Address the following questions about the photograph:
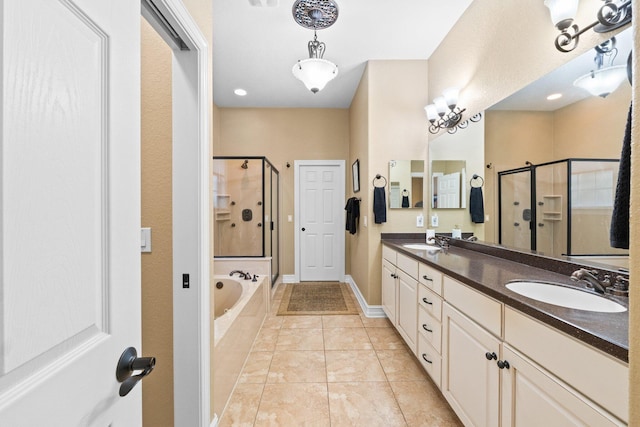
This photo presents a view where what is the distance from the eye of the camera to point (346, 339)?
2615 mm

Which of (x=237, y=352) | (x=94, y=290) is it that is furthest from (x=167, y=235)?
(x=237, y=352)

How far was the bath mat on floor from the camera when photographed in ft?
10.9

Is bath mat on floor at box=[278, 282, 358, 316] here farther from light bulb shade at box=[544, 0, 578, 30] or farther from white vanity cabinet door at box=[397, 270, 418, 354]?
light bulb shade at box=[544, 0, 578, 30]

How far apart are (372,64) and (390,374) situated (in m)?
3.07

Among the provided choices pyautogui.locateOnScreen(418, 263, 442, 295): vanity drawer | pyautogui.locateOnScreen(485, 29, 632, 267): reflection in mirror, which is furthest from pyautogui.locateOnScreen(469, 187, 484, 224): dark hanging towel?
pyautogui.locateOnScreen(418, 263, 442, 295): vanity drawer

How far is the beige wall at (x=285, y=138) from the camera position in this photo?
15.1ft

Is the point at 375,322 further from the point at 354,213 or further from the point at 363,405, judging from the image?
the point at 354,213

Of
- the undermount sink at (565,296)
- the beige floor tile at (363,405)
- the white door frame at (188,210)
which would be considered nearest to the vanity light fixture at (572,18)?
the undermount sink at (565,296)

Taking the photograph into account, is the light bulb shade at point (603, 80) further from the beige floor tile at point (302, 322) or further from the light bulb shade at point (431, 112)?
the beige floor tile at point (302, 322)

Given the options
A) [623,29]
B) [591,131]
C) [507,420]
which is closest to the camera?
[507,420]

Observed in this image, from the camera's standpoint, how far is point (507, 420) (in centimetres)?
111

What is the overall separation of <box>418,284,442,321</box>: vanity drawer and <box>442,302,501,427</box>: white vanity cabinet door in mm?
80

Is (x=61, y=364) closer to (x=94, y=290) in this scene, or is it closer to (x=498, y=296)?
(x=94, y=290)

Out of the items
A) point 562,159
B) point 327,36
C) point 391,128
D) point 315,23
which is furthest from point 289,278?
point 562,159
